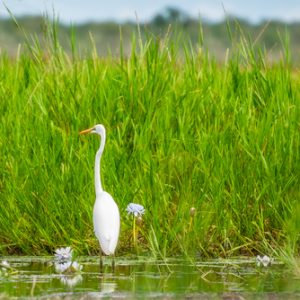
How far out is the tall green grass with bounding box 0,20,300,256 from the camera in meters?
7.29

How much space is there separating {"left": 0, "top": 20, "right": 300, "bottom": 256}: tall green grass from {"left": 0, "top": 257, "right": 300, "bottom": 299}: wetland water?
0.62ft

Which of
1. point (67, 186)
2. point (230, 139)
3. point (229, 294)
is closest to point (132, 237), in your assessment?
point (67, 186)

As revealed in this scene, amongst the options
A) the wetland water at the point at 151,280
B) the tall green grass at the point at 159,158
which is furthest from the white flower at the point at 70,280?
the tall green grass at the point at 159,158

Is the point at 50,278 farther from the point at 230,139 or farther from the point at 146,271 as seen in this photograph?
the point at 230,139

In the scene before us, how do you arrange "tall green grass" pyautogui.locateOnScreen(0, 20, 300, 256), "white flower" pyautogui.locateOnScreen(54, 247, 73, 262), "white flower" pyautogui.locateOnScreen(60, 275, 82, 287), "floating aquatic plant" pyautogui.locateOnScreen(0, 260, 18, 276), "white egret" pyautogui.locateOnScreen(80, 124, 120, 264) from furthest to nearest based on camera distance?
"tall green grass" pyautogui.locateOnScreen(0, 20, 300, 256)
"white flower" pyautogui.locateOnScreen(54, 247, 73, 262)
"white egret" pyautogui.locateOnScreen(80, 124, 120, 264)
"floating aquatic plant" pyautogui.locateOnScreen(0, 260, 18, 276)
"white flower" pyautogui.locateOnScreen(60, 275, 82, 287)

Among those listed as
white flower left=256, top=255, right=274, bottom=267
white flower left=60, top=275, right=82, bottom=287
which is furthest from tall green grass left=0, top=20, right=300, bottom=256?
white flower left=60, top=275, right=82, bottom=287

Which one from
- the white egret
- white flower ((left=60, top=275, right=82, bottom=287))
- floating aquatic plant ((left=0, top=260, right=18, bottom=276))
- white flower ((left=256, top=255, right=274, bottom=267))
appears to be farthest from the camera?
white flower ((left=256, top=255, right=274, bottom=267))

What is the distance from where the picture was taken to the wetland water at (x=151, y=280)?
5.70m

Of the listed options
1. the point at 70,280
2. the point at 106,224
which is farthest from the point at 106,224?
the point at 70,280

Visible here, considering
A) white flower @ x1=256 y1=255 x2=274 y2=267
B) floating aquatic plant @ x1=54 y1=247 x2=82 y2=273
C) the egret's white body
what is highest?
the egret's white body

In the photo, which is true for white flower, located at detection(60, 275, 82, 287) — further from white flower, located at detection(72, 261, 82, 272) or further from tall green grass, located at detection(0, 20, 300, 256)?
tall green grass, located at detection(0, 20, 300, 256)

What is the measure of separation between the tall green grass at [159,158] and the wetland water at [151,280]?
0.19m

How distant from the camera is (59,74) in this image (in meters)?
9.06

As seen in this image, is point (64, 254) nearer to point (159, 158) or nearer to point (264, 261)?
point (264, 261)
